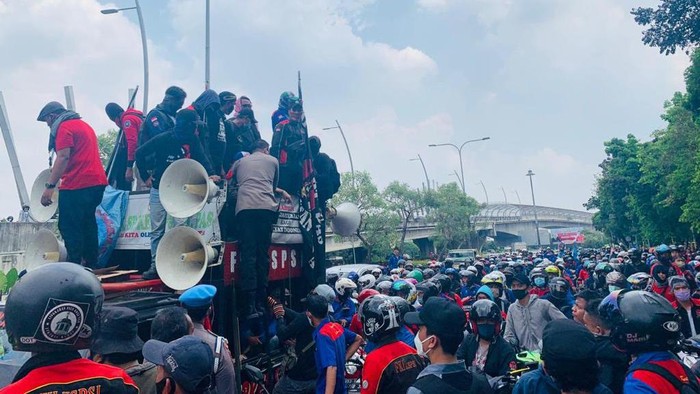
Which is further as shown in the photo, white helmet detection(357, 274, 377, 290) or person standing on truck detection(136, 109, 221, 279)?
white helmet detection(357, 274, 377, 290)

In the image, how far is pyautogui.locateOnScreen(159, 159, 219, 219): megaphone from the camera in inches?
198

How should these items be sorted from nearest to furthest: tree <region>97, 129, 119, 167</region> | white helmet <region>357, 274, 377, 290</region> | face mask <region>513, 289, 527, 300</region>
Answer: face mask <region>513, 289, 527, 300</region> → white helmet <region>357, 274, 377, 290</region> → tree <region>97, 129, 119, 167</region>

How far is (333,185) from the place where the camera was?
298 inches

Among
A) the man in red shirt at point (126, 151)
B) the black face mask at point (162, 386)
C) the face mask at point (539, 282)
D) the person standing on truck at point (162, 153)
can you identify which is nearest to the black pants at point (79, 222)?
the person standing on truck at point (162, 153)

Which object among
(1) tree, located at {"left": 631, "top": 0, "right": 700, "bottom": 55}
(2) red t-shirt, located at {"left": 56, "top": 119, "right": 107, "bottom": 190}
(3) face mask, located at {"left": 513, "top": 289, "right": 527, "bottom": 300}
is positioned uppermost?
(1) tree, located at {"left": 631, "top": 0, "right": 700, "bottom": 55}

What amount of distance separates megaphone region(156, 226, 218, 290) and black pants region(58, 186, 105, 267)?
3.83ft

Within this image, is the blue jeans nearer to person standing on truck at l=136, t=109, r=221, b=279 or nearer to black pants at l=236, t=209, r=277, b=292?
person standing on truck at l=136, t=109, r=221, b=279

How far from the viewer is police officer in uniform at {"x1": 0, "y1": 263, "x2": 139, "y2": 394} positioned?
1979 millimetres

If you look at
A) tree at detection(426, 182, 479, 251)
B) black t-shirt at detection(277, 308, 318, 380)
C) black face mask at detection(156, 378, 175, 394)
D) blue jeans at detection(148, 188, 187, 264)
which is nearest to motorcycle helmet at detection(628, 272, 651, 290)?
black t-shirt at detection(277, 308, 318, 380)

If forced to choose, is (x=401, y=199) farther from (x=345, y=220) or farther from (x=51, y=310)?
(x=51, y=310)

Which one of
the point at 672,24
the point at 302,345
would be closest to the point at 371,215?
the point at 672,24

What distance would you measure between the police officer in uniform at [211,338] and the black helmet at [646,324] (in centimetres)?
259

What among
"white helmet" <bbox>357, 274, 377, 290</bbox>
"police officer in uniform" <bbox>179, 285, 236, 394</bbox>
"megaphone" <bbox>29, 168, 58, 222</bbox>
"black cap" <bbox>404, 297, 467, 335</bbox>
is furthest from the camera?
"white helmet" <bbox>357, 274, 377, 290</bbox>

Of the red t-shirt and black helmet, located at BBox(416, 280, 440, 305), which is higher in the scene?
the red t-shirt
